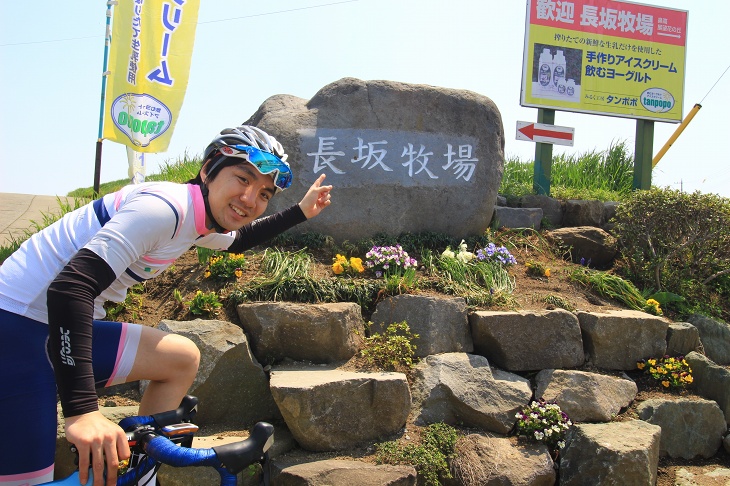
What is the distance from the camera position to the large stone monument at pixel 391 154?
5.85 meters

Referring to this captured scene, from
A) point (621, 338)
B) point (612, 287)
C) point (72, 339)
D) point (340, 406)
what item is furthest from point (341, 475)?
point (612, 287)

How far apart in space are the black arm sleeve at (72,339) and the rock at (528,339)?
3.47 m

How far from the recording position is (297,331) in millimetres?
4281

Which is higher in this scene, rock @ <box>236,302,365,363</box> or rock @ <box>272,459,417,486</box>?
rock @ <box>236,302,365,363</box>

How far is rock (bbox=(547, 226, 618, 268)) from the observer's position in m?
6.50

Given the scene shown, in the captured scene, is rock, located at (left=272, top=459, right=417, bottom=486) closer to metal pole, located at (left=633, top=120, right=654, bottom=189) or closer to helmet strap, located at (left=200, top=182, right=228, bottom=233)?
helmet strap, located at (left=200, top=182, right=228, bottom=233)

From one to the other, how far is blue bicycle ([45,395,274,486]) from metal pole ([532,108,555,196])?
23.3 ft

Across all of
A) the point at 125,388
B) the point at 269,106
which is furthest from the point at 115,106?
the point at 125,388

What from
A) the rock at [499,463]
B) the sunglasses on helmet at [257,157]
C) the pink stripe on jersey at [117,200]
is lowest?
the rock at [499,463]

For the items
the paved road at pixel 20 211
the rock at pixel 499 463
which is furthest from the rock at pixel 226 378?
the paved road at pixel 20 211

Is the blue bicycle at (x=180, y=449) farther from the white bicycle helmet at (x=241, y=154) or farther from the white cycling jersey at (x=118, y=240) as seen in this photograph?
the white bicycle helmet at (x=241, y=154)

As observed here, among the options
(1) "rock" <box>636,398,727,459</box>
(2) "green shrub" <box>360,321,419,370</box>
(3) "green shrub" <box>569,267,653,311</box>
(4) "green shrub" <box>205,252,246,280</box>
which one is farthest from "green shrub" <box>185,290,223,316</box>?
(3) "green shrub" <box>569,267,653,311</box>

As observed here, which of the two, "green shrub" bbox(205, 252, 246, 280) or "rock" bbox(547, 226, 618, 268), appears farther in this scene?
"rock" bbox(547, 226, 618, 268)

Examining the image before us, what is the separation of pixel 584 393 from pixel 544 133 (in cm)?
456
